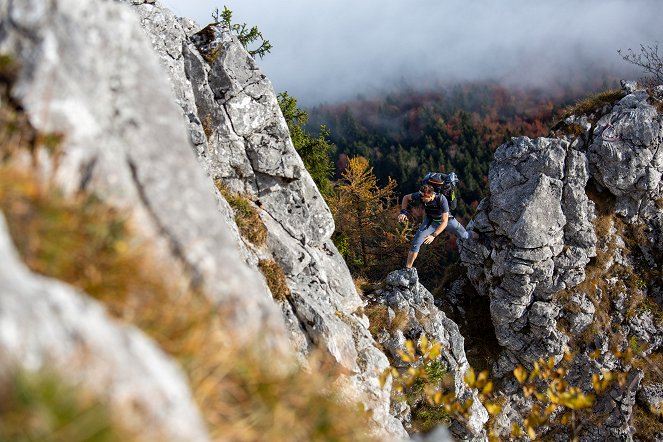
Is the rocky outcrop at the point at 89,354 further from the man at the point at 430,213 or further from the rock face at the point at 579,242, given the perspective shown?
the rock face at the point at 579,242

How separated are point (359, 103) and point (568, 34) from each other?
92.4 meters

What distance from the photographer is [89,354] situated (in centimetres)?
289

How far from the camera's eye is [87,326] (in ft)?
9.76

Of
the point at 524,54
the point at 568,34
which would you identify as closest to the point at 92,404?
the point at 524,54

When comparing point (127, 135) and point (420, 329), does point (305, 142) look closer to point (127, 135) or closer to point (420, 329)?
point (420, 329)

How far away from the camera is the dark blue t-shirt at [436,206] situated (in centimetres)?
1557

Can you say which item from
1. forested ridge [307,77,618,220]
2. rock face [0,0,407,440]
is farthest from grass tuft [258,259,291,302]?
forested ridge [307,77,618,220]

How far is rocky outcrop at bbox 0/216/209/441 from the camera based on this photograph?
2.75 meters

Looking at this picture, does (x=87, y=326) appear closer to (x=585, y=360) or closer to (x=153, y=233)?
(x=153, y=233)

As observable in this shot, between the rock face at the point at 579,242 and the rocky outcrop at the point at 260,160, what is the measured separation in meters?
10.5

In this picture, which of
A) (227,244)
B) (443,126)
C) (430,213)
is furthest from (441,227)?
(443,126)

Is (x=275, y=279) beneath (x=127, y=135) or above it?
beneath

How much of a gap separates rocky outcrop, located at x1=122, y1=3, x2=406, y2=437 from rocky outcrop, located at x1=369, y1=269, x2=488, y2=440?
3.94ft

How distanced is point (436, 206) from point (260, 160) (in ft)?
20.0
